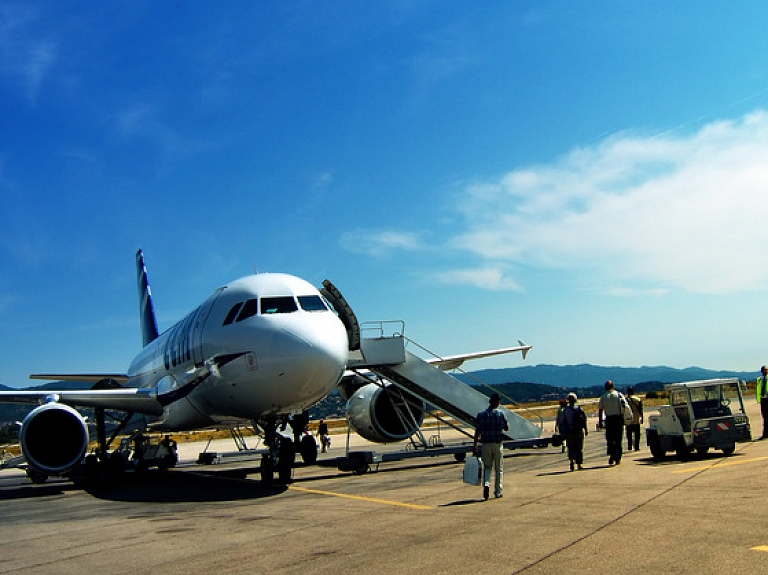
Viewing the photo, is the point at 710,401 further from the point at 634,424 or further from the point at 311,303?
the point at 311,303

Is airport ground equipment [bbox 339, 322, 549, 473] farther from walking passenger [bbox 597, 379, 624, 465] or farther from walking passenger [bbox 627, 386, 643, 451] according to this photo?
walking passenger [bbox 597, 379, 624, 465]

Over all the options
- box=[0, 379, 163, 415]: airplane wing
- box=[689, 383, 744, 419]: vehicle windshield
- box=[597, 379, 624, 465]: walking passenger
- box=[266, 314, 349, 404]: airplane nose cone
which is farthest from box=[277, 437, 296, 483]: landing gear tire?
box=[689, 383, 744, 419]: vehicle windshield

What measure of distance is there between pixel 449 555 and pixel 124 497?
34.8ft

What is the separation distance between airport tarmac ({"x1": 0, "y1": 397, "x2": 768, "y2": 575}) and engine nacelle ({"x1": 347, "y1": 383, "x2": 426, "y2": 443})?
5121 millimetres

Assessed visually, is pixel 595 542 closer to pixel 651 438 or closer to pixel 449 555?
pixel 449 555

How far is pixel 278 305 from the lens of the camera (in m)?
14.3

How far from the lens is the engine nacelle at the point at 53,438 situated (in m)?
15.9

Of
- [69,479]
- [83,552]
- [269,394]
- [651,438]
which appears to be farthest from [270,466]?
[69,479]

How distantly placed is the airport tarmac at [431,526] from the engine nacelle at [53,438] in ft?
Result: 4.45

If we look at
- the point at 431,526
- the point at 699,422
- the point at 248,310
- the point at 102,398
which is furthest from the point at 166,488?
the point at 699,422

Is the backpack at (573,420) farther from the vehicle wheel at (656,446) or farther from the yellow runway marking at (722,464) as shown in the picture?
the yellow runway marking at (722,464)

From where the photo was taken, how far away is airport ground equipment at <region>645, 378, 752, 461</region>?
1356 cm

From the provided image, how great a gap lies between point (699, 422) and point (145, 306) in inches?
1149

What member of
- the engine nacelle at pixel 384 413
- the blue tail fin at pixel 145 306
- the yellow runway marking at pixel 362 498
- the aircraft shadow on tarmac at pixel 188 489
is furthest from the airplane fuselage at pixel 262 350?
the blue tail fin at pixel 145 306
